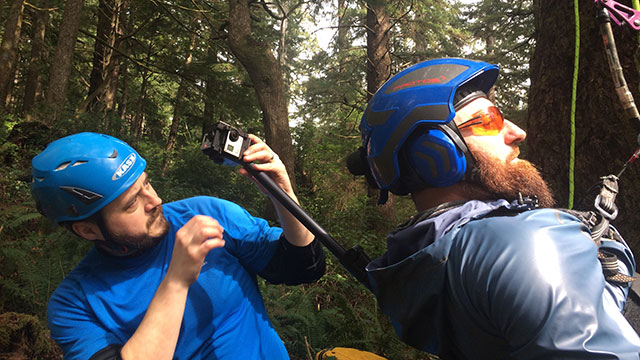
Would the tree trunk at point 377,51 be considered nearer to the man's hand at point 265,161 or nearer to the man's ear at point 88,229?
the man's hand at point 265,161

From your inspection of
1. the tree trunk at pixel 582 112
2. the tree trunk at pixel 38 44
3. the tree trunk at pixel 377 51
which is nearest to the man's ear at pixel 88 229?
the tree trunk at pixel 582 112

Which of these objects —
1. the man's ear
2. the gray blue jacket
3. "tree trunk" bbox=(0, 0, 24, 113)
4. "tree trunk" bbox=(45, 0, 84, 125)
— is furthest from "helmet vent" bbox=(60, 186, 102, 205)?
"tree trunk" bbox=(0, 0, 24, 113)

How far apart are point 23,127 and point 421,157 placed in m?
9.01

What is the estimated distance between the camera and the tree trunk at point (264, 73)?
8.93m

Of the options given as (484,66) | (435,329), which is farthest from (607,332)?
(484,66)

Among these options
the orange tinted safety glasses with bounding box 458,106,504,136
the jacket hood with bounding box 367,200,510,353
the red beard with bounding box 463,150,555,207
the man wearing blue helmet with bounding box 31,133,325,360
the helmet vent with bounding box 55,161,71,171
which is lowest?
the man wearing blue helmet with bounding box 31,133,325,360

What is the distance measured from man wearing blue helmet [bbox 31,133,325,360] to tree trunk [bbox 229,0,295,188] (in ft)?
23.2

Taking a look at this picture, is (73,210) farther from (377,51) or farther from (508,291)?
(377,51)

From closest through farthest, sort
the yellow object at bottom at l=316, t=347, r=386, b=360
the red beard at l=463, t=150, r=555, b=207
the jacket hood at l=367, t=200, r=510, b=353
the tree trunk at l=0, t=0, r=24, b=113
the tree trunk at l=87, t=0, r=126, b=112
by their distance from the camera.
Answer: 1. the jacket hood at l=367, t=200, r=510, b=353
2. the red beard at l=463, t=150, r=555, b=207
3. the yellow object at bottom at l=316, t=347, r=386, b=360
4. the tree trunk at l=0, t=0, r=24, b=113
5. the tree trunk at l=87, t=0, r=126, b=112

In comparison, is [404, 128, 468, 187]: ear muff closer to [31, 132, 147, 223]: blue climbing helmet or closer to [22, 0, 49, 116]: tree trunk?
[31, 132, 147, 223]: blue climbing helmet

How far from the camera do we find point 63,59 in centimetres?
802

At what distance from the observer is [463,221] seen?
1188mm

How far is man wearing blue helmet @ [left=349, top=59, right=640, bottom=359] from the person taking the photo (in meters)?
0.91

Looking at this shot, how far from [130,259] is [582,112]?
3021 millimetres
